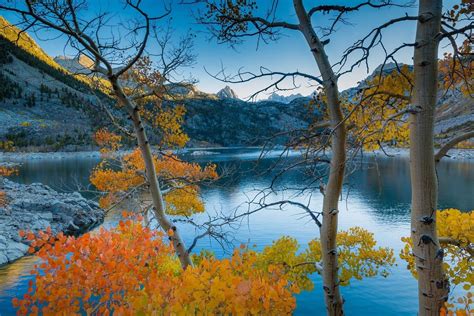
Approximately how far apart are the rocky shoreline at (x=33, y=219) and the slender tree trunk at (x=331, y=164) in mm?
18876

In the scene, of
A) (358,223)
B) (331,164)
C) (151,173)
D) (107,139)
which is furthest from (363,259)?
(107,139)

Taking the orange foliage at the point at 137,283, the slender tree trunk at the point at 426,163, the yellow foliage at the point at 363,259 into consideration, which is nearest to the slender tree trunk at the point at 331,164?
the orange foliage at the point at 137,283

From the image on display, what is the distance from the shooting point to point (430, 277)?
331cm

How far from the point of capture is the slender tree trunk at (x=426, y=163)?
10.5ft

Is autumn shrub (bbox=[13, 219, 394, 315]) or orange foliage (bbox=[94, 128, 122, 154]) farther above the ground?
orange foliage (bbox=[94, 128, 122, 154])

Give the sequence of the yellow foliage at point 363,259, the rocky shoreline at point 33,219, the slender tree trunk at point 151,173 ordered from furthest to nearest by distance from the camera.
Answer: the rocky shoreline at point 33,219 < the yellow foliage at point 363,259 < the slender tree trunk at point 151,173

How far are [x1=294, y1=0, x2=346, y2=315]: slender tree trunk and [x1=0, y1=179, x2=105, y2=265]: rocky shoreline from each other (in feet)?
61.9

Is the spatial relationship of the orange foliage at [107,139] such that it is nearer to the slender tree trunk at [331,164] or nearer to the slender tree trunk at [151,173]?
the slender tree trunk at [151,173]

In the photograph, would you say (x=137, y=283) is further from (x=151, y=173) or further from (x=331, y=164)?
(x=331, y=164)

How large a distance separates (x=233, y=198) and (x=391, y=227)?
19.0 metres

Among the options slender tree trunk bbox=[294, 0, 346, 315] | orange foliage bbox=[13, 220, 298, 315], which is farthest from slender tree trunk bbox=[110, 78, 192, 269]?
slender tree trunk bbox=[294, 0, 346, 315]

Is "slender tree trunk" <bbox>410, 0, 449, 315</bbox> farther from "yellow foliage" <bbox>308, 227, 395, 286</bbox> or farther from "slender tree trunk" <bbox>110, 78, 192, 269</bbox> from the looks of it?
"yellow foliage" <bbox>308, 227, 395, 286</bbox>

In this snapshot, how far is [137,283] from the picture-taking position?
5.62 metres

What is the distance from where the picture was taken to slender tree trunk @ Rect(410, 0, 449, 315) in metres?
3.20
